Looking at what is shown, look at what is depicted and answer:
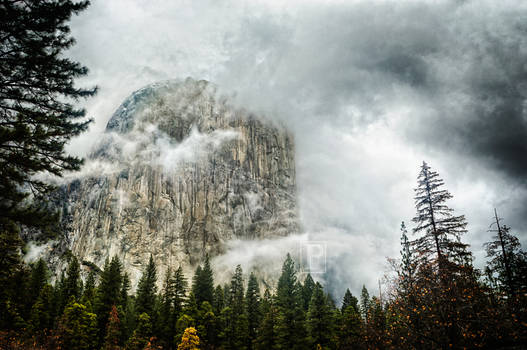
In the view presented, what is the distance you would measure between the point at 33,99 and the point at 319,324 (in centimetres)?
3766

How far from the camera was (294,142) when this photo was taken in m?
196

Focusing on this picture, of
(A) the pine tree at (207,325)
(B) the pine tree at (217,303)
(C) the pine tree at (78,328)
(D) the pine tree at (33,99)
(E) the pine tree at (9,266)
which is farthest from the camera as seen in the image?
(B) the pine tree at (217,303)

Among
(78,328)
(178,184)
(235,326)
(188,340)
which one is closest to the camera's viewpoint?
(188,340)

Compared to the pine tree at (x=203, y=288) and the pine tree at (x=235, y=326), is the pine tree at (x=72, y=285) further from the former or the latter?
the pine tree at (x=235, y=326)

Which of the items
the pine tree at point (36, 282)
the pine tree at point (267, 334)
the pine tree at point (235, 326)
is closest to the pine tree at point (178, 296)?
the pine tree at point (235, 326)

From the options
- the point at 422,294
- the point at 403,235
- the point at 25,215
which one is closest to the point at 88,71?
the point at 25,215

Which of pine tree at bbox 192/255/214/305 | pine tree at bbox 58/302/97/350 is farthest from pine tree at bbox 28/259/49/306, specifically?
pine tree at bbox 192/255/214/305

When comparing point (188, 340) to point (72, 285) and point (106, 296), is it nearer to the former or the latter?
point (106, 296)

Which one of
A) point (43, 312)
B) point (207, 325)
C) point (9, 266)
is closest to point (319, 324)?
point (207, 325)

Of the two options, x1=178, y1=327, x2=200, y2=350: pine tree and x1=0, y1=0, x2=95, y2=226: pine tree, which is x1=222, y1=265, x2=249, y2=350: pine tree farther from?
x1=0, y1=0, x2=95, y2=226: pine tree
